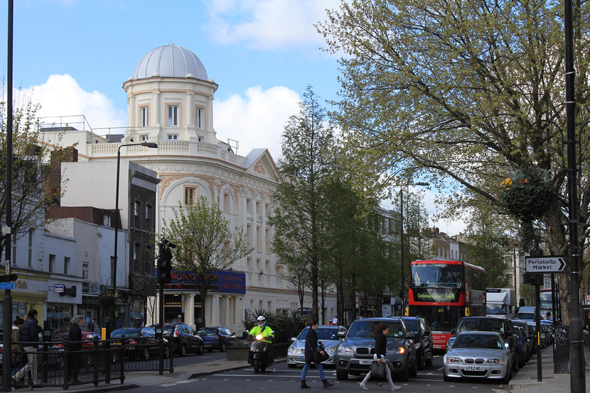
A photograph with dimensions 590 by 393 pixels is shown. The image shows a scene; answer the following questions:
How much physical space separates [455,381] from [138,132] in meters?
50.6

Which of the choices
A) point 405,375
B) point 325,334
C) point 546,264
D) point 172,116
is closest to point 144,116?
point 172,116

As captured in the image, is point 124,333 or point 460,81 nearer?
point 460,81

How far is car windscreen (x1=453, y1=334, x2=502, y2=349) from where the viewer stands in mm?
20969

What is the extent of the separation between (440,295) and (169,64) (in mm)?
42069

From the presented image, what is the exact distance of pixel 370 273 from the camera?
57219 millimetres

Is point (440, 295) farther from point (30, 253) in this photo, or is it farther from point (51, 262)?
→ point (51, 262)

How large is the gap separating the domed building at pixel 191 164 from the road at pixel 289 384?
3421 cm

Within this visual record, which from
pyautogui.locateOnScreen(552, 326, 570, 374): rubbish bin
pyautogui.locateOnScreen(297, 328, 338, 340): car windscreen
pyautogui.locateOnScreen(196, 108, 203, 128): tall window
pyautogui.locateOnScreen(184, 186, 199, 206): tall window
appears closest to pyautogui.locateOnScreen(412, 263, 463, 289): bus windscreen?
pyautogui.locateOnScreen(297, 328, 338, 340): car windscreen

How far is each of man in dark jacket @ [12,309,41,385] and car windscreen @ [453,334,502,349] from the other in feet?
36.9

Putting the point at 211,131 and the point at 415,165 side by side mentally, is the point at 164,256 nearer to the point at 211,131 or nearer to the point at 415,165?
the point at 415,165

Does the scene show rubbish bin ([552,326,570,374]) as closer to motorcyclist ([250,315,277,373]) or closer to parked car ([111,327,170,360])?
motorcyclist ([250,315,277,373])

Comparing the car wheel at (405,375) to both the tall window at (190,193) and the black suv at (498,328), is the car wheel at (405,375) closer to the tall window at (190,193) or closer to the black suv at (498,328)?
the black suv at (498,328)

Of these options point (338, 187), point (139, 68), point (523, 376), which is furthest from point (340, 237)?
point (139, 68)

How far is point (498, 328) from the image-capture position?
24188 millimetres
